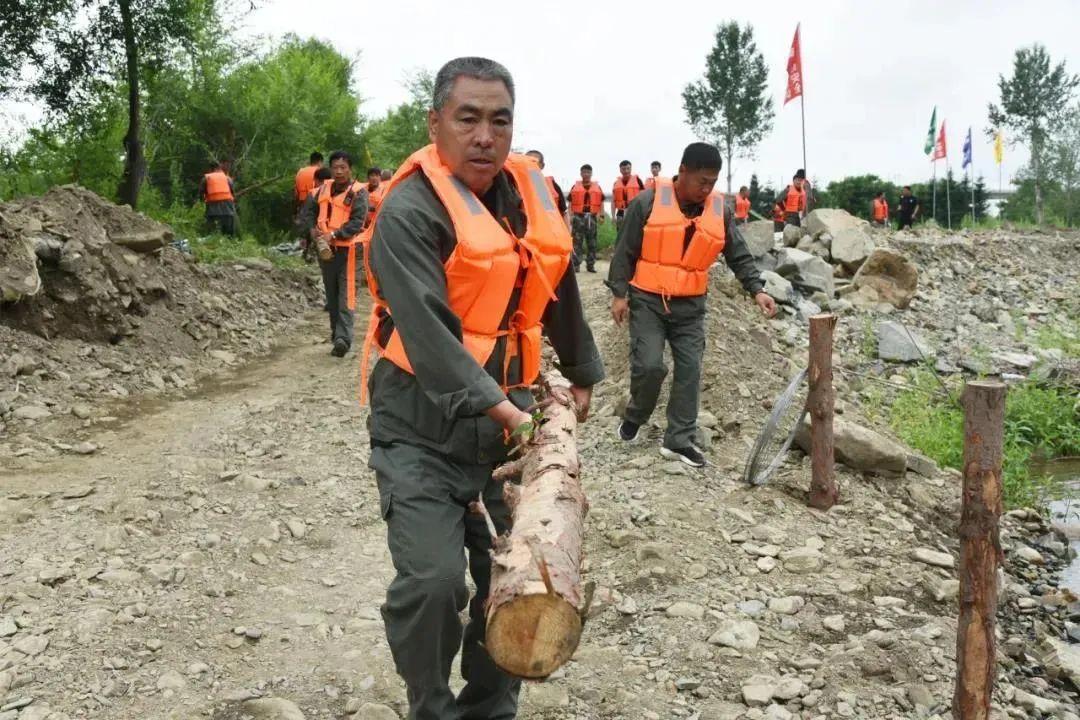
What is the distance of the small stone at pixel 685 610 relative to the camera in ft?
14.5

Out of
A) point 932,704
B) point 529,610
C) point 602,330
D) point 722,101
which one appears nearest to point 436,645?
point 529,610

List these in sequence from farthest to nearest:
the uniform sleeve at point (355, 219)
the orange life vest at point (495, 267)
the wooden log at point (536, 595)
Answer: the uniform sleeve at point (355, 219)
the orange life vest at point (495, 267)
the wooden log at point (536, 595)

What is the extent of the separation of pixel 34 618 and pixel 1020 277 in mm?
17512

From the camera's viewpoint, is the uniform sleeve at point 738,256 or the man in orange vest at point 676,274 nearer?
the man in orange vest at point 676,274

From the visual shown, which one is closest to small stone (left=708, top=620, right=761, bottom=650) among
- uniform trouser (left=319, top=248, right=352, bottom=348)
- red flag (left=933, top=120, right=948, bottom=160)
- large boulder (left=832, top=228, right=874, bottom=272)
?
uniform trouser (left=319, top=248, right=352, bottom=348)

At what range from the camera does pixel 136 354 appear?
28.5ft

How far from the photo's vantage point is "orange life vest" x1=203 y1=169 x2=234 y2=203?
1468 cm

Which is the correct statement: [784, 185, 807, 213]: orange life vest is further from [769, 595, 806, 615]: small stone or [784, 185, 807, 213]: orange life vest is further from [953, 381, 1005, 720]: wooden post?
[953, 381, 1005, 720]: wooden post

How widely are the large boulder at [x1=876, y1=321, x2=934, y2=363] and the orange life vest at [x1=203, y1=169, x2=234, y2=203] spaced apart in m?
10.1

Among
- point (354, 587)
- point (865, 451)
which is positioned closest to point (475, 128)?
point (354, 587)

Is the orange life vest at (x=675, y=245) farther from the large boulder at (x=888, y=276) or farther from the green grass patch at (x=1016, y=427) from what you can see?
the large boulder at (x=888, y=276)

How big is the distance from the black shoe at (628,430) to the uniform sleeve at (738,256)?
4.29ft

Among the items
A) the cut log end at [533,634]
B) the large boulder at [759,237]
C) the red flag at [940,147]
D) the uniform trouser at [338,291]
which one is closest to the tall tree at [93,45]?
the uniform trouser at [338,291]

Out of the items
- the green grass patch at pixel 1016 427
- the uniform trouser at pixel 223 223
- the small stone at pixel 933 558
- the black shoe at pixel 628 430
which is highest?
the uniform trouser at pixel 223 223
